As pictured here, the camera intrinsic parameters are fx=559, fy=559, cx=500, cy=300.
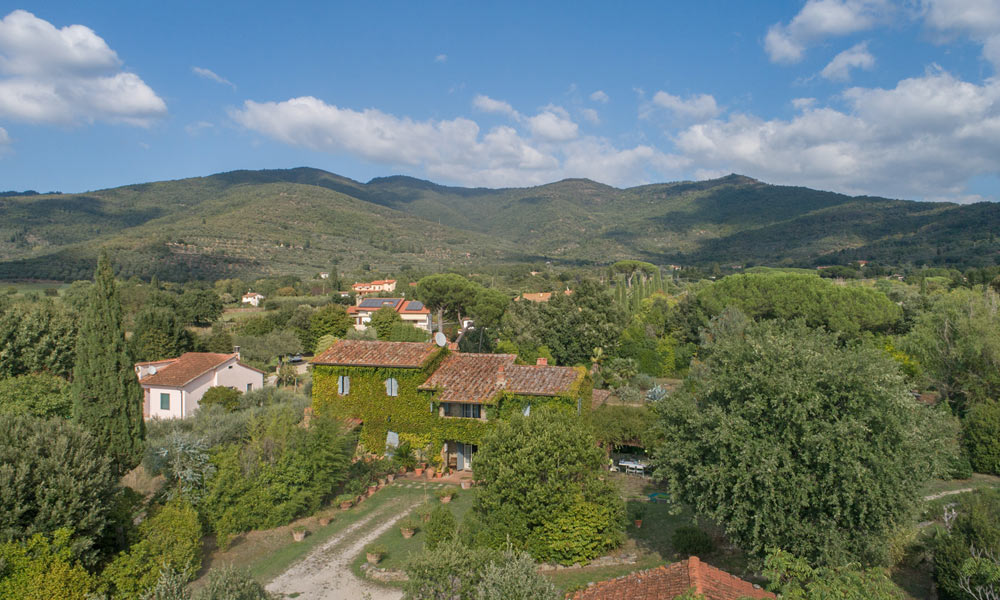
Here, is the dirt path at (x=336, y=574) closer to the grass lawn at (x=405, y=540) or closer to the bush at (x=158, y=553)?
the grass lawn at (x=405, y=540)

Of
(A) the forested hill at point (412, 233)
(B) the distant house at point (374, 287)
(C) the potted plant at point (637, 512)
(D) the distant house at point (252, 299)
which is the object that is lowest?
(C) the potted plant at point (637, 512)

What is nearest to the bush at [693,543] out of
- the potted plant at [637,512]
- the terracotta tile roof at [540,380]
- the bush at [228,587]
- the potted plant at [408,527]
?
the potted plant at [637,512]

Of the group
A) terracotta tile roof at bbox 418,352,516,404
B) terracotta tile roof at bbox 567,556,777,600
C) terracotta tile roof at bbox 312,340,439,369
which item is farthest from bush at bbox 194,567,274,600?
terracotta tile roof at bbox 312,340,439,369

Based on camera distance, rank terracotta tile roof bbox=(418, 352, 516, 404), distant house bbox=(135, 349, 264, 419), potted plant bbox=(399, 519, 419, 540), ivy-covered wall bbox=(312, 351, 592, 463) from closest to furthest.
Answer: potted plant bbox=(399, 519, 419, 540), ivy-covered wall bbox=(312, 351, 592, 463), terracotta tile roof bbox=(418, 352, 516, 404), distant house bbox=(135, 349, 264, 419)

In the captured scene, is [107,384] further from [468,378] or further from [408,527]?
[468,378]

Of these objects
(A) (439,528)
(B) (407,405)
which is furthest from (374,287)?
(A) (439,528)

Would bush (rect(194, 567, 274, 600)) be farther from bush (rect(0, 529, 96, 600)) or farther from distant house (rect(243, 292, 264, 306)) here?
distant house (rect(243, 292, 264, 306))

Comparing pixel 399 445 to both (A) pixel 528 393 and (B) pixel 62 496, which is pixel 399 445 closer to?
(A) pixel 528 393
